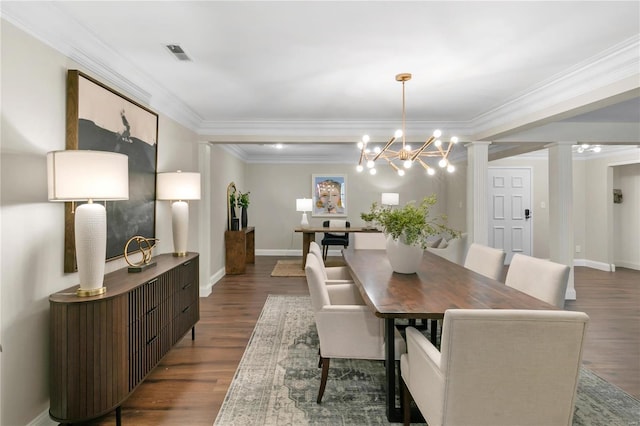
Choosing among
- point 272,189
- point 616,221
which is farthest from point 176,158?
point 616,221

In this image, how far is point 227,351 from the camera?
285 cm

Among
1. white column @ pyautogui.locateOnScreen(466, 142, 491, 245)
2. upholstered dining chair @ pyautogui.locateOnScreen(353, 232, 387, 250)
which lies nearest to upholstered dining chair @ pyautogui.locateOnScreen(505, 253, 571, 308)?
upholstered dining chair @ pyautogui.locateOnScreen(353, 232, 387, 250)

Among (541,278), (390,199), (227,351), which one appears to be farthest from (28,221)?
(390,199)

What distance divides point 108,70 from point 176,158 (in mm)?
1370

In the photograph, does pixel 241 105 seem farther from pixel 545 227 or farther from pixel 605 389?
pixel 545 227

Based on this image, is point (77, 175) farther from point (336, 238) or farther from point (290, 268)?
point (336, 238)

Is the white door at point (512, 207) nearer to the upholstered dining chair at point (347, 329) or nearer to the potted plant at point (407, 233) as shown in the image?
the potted plant at point (407, 233)

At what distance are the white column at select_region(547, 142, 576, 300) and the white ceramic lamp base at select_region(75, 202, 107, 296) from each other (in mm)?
5066

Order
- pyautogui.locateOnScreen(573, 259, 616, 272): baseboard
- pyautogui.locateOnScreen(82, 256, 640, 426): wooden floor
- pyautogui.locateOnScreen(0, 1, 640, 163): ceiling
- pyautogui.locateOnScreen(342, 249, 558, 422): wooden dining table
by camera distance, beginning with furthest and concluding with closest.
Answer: pyautogui.locateOnScreen(573, 259, 616, 272): baseboard < pyautogui.locateOnScreen(82, 256, 640, 426): wooden floor < pyautogui.locateOnScreen(0, 1, 640, 163): ceiling < pyautogui.locateOnScreen(342, 249, 558, 422): wooden dining table

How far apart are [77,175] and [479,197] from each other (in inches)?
175

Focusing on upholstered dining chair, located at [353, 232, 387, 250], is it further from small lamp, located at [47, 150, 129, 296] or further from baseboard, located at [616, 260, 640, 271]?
baseboard, located at [616, 260, 640, 271]

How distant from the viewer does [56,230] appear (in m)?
1.93

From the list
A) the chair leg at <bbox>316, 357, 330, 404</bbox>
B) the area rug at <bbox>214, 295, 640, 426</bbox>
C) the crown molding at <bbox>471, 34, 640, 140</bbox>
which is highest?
the crown molding at <bbox>471, 34, 640, 140</bbox>

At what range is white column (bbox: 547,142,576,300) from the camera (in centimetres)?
439
